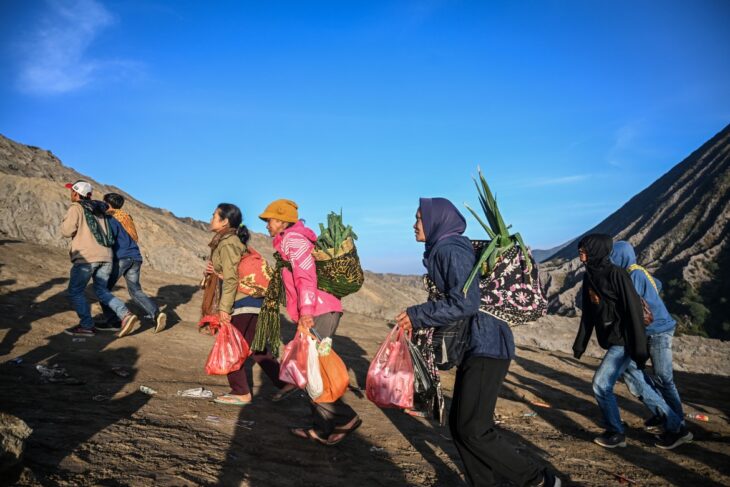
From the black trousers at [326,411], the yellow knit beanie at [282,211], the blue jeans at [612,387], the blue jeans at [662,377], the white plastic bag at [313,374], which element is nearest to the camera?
the white plastic bag at [313,374]

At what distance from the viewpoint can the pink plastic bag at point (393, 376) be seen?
3395 millimetres

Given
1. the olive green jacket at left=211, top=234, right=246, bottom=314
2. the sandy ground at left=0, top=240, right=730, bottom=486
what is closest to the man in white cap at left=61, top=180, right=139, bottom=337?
the sandy ground at left=0, top=240, right=730, bottom=486

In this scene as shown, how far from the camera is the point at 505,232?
10.6ft

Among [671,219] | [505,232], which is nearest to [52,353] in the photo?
[505,232]

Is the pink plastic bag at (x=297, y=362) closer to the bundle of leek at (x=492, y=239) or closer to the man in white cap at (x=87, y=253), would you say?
the bundle of leek at (x=492, y=239)

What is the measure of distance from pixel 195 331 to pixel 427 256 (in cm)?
684

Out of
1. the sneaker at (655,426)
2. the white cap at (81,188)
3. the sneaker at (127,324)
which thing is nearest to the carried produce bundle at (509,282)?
the sneaker at (655,426)

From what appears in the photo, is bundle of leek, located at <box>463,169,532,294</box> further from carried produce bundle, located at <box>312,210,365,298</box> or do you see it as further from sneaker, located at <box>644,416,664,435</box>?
sneaker, located at <box>644,416,664,435</box>

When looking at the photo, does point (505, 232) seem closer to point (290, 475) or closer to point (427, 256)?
point (427, 256)

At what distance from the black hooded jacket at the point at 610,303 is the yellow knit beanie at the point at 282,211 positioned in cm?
283

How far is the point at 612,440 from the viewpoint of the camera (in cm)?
477

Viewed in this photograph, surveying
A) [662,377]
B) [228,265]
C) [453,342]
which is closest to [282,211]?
[228,265]

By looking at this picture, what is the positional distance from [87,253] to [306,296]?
468 cm

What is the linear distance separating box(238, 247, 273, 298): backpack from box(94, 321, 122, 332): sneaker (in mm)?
3997
